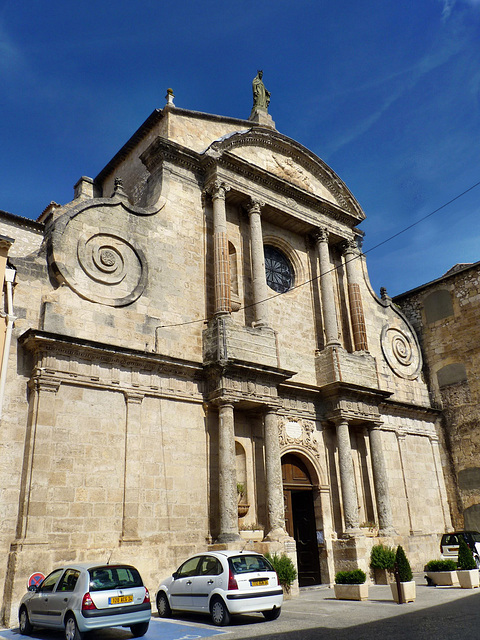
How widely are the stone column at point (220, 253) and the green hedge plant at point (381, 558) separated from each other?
26.5 ft

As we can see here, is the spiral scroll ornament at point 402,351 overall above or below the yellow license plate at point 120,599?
above

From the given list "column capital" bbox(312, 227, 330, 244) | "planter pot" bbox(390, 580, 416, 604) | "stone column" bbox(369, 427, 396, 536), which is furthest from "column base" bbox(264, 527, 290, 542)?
"column capital" bbox(312, 227, 330, 244)

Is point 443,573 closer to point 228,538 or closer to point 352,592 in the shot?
point 352,592

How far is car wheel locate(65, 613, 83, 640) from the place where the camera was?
850 cm

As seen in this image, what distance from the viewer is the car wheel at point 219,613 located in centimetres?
984

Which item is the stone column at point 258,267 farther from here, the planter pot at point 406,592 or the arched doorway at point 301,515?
the planter pot at point 406,592

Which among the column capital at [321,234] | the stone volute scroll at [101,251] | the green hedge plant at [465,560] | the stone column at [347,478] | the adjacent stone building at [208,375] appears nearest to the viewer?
the adjacent stone building at [208,375]

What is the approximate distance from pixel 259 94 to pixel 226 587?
Result: 57.8 ft

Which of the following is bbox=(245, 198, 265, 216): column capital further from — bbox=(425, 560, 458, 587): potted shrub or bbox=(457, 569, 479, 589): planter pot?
bbox=(457, 569, 479, 589): planter pot

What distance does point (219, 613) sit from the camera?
9.98 metres

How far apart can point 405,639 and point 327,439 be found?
989cm

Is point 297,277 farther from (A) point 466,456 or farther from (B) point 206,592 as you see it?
(B) point 206,592

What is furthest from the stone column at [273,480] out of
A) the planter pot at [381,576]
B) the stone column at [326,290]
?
the stone column at [326,290]

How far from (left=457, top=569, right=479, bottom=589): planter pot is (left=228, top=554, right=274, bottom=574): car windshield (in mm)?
5769
